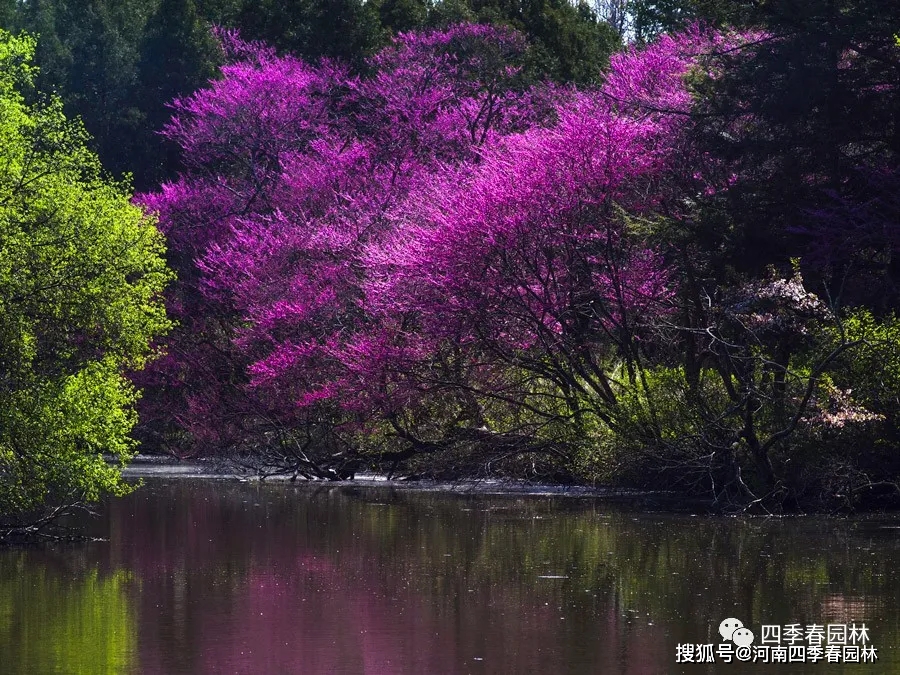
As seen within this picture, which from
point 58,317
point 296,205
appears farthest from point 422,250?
point 296,205

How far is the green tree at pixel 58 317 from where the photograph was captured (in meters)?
20.9

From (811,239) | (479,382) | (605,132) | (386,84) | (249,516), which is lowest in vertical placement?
(249,516)

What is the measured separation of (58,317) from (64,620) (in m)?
6.80

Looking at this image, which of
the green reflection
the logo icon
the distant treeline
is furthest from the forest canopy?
the logo icon

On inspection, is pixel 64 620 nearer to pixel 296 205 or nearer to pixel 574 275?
pixel 574 275

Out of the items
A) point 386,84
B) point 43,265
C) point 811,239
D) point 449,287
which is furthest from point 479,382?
point 386,84

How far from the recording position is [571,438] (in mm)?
28719

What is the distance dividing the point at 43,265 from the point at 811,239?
1251cm

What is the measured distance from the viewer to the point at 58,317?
70.6 feet

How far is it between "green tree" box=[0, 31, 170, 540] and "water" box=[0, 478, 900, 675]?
46.5 inches

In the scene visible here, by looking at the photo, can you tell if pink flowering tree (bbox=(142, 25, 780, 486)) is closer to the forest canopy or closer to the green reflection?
the forest canopy

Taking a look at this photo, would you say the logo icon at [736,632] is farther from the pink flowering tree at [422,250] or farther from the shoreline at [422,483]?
the pink flowering tree at [422,250]

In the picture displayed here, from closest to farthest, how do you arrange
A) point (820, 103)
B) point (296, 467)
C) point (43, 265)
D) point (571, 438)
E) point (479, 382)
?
1. point (43, 265)
2. point (820, 103)
3. point (571, 438)
4. point (479, 382)
5. point (296, 467)

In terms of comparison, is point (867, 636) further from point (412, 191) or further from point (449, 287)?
point (412, 191)
